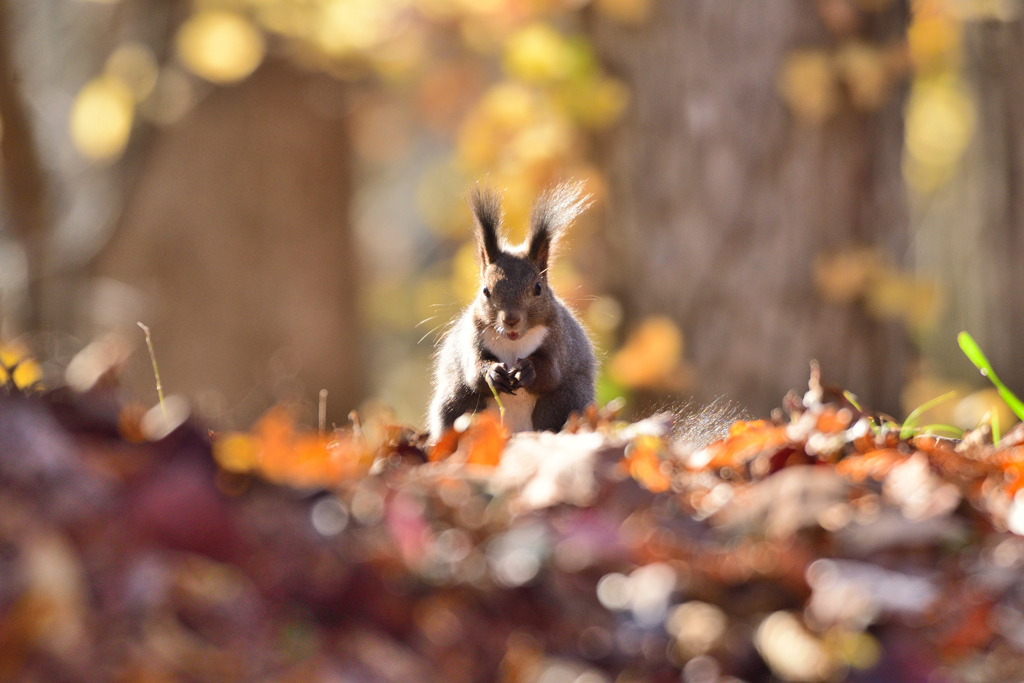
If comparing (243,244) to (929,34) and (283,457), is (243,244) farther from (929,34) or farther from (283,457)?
(283,457)

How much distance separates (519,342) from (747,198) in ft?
6.31

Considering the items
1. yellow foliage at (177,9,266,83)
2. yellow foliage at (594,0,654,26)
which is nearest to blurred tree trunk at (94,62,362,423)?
yellow foliage at (177,9,266,83)

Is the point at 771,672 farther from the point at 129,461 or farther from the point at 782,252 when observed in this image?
the point at 782,252

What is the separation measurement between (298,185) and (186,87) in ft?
3.51

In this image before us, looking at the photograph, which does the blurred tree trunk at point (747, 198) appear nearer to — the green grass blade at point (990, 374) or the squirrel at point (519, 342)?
the squirrel at point (519, 342)

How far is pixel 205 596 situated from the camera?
84 centimetres

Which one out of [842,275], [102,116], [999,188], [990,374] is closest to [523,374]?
[990,374]

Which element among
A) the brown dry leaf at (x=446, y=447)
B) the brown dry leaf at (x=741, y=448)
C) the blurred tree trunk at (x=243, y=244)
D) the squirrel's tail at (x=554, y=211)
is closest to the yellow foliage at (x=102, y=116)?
the blurred tree trunk at (x=243, y=244)

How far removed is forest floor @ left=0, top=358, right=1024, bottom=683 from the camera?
31.8 inches

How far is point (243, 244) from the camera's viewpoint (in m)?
6.89

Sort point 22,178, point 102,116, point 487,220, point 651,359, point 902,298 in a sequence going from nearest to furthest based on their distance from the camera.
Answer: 1. point 487,220
2. point 651,359
3. point 902,298
4. point 102,116
5. point 22,178

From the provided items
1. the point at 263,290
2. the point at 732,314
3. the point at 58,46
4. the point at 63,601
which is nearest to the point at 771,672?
the point at 63,601

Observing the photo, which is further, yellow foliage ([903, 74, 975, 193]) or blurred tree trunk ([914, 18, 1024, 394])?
yellow foliage ([903, 74, 975, 193])

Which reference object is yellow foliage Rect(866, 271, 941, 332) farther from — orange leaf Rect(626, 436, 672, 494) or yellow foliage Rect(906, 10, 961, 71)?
orange leaf Rect(626, 436, 672, 494)
